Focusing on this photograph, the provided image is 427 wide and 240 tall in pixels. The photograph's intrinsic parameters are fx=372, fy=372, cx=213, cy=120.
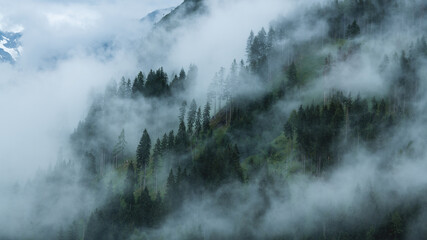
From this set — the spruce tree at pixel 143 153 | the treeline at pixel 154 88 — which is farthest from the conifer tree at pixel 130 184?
the treeline at pixel 154 88

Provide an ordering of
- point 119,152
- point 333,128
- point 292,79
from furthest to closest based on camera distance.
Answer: point 119,152 < point 292,79 < point 333,128

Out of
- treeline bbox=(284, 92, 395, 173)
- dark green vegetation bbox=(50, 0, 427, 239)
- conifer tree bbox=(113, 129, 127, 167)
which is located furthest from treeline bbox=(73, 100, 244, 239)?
treeline bbox=(284, 92, 395, 173)

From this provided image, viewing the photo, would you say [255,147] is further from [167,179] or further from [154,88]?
[154,88]

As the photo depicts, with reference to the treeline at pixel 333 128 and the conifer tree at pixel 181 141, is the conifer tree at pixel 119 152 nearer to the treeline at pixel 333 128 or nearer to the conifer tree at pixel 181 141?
the conifer tree at pixel 181 141

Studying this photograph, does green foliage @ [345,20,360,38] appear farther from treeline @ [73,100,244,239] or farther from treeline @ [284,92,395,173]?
treeline @ [73,100,244,239]

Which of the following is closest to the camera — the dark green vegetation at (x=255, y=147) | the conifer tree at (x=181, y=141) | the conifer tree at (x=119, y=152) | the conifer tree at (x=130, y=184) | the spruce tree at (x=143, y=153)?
the dark green vegetation at (x=255, y=147)

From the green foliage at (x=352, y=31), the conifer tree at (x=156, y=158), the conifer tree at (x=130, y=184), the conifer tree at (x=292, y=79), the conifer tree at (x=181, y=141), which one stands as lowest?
the conifer tree at (x=130, y=184)

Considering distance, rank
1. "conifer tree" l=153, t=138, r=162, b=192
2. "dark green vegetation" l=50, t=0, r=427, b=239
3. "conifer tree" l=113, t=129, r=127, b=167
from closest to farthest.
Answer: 1. "dark green vegetation" l=50, t=0, r=427, b=239
2. "conifer tree" l=153, t=138, r=162, b=192
3. "conifer tree" l=113, t=129, r=127, b=167

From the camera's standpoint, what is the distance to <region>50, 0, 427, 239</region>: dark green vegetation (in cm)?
10769

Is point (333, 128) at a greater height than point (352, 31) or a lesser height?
lesser

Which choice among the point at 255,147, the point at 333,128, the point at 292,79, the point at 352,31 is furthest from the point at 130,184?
the point at 352,31

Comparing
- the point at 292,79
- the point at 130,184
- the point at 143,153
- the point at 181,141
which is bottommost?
the point at 130,184

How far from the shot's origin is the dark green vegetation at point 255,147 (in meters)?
108

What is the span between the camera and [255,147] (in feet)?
393
